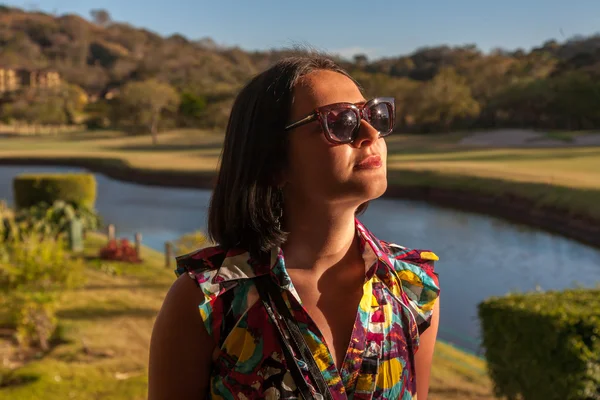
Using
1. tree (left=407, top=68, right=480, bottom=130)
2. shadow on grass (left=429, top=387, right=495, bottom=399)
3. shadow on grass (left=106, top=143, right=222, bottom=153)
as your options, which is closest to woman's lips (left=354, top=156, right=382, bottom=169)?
shadow on grass (left=429, top=387, right=495, bottom=399)

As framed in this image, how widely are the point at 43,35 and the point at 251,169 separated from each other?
13804 centimetres

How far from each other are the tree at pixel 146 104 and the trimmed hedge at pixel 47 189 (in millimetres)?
47859

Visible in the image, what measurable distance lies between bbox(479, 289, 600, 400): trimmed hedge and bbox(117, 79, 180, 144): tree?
60.4m

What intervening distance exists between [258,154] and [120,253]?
11317 mm

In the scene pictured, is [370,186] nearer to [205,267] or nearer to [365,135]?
[365,135]

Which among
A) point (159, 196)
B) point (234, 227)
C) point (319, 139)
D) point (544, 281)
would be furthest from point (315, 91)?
point (159, 196)

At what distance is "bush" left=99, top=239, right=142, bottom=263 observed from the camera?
39.6 ft

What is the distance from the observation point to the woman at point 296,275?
126 centimetres

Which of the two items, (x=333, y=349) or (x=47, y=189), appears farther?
(x=47, y=189)

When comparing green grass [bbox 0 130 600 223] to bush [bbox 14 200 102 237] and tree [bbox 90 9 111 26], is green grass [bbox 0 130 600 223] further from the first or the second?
tree [bbox 90 9 111 26]

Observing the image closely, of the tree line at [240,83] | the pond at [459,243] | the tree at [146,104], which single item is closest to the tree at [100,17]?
the tree line at [240,83]

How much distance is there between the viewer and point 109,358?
6.93 meters

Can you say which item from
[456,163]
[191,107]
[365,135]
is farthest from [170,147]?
[365,135]

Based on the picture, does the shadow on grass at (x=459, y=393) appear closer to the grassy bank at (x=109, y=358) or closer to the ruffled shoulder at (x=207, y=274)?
the grassy bank at (x=109, y=358)
